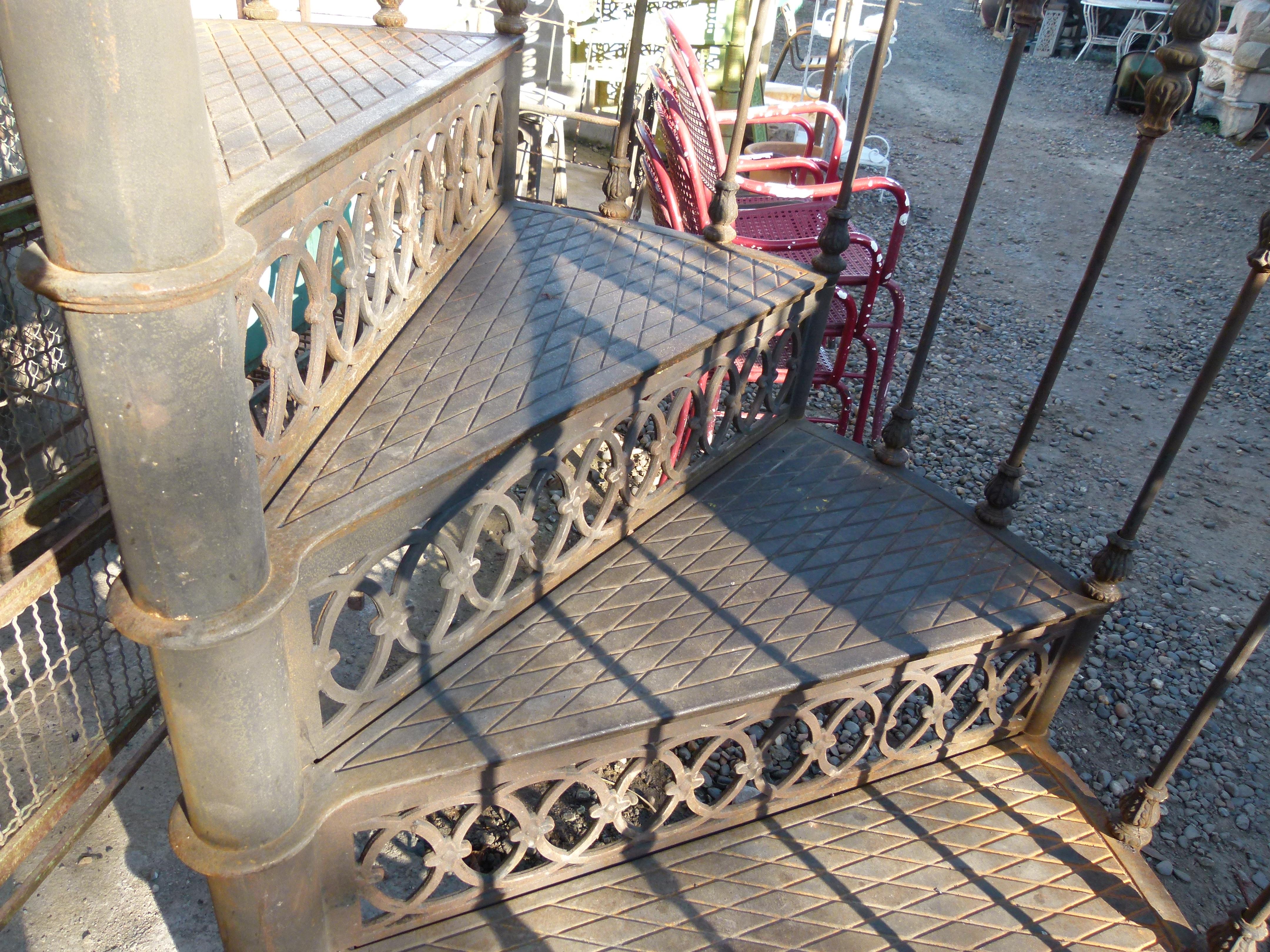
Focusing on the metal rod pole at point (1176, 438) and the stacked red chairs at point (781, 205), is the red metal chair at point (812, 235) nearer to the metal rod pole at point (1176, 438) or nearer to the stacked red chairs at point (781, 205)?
the stacked red chairs at point (781, 205)

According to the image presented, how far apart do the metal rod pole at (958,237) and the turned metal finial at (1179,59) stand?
31cm

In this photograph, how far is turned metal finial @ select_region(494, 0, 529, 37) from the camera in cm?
335

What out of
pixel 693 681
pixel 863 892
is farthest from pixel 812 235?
pixel 863 892

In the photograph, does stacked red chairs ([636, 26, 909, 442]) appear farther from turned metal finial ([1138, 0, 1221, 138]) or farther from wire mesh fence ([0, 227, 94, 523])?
wire mesh fence ([0, 227, 94, 523])

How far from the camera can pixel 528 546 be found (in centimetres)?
236

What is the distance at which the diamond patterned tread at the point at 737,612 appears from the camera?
2.18 metres

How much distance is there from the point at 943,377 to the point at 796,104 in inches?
86.9

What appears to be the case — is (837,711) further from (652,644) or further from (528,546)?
(528,546)

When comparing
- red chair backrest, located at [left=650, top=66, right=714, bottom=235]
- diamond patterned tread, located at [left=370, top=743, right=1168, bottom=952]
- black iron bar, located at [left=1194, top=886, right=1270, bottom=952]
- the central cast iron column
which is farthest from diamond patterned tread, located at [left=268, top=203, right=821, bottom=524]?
black iron bar, located at [left=1194, top=886, right=1270, bottom=952]

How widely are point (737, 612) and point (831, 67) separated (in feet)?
17.4

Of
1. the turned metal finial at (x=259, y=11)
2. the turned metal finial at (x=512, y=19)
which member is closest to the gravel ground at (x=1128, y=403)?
the turned metal finial at (x=512, y=19)

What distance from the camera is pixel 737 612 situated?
2.56 m

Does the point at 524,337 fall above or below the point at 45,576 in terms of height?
above

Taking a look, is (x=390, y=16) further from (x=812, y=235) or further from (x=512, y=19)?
(x=812, y=235)
